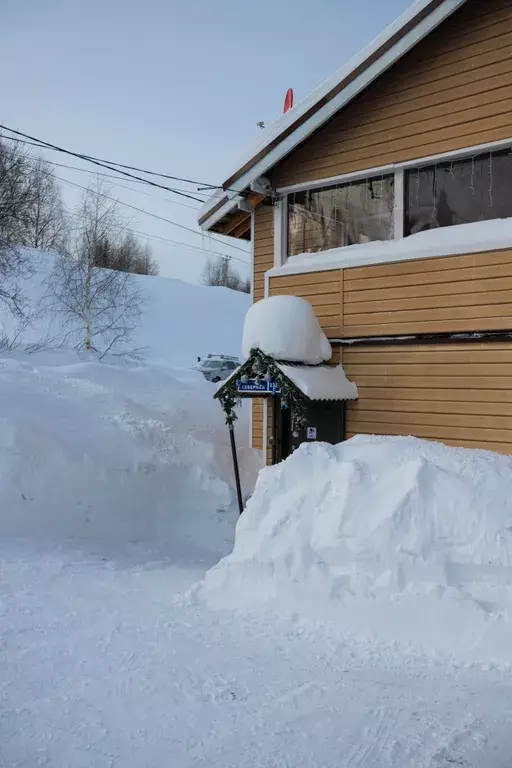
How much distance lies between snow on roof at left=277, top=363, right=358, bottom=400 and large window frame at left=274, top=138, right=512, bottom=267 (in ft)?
6.47

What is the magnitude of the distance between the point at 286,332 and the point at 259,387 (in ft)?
2.92

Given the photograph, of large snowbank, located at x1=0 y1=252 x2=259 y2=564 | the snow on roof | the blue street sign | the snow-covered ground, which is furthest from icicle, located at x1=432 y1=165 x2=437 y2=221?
large snowbank, located at x1=0 y1=252 x2=259 y2=564

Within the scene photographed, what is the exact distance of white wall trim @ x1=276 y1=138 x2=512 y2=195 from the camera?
7.61m

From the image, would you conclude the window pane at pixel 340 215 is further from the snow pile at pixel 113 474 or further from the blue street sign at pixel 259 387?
the snow pile at pixel 113 474

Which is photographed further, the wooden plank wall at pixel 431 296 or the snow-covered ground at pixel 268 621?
the wooden plank wall at pixel 431 296

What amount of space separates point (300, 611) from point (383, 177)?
645cm

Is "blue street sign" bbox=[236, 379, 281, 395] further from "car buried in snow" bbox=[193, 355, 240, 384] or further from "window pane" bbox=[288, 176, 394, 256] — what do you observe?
"car buried in snow" bbox=[193, 355, 240, 384]

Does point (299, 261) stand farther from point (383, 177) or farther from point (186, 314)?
point (186, 314)

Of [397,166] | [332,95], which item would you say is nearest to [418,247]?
[397,166]

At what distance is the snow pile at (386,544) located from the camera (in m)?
4.55

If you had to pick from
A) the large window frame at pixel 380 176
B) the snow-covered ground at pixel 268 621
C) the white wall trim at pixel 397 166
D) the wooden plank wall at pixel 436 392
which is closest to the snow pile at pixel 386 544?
the snow-covered ground at pixel 268 621

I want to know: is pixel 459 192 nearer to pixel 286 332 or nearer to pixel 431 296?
pixel 431 296

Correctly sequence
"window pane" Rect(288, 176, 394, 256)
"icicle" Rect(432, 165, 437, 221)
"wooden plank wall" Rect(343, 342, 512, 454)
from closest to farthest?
"wooden plank wall" Rect(343, 342, 512, 454) → "icicle" Rect(432, 165, 437, 221) → "window pane" Rect(288, 176, 394, 256)

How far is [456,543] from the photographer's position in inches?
192
